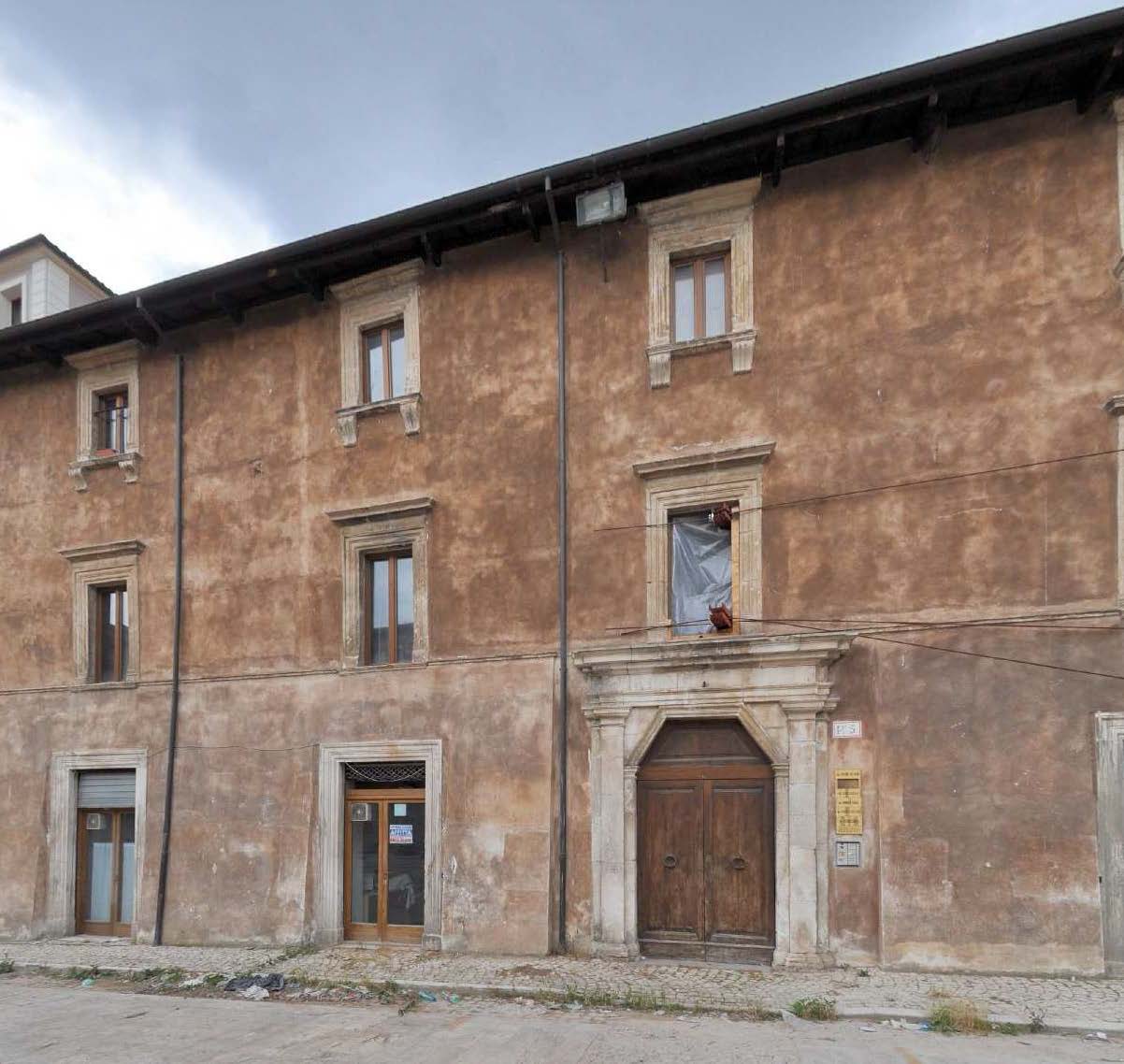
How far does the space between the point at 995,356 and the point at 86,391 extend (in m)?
13.4

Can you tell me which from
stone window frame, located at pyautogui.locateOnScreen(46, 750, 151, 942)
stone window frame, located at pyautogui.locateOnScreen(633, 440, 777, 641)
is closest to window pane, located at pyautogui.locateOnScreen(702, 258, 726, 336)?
stone window frame, located at pyautogui.locateOnScreen(633, 440, 777, 641)

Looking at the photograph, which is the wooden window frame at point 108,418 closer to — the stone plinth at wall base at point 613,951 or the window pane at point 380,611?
the window pane at point 380,611

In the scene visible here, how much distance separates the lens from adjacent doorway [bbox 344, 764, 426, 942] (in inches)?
494

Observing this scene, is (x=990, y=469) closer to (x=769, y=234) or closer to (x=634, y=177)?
(x=769, y=234)

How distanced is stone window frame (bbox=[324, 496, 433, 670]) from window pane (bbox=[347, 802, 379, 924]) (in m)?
2.10

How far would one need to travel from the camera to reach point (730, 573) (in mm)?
11430

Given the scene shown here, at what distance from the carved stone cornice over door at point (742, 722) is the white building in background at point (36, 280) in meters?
14.3

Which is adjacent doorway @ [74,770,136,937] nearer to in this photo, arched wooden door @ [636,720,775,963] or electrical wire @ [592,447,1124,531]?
arched wooden door @ [636,720,775,963]

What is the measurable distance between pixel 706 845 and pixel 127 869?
897 cm

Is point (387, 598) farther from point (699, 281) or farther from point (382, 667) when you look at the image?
point (699, 281)

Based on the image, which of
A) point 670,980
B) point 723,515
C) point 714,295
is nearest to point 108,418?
point 714,295

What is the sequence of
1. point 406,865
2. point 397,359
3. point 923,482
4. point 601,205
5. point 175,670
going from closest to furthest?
point 923,482 → point 601,205 → point 406,865 → point 397,359 → point 175,670

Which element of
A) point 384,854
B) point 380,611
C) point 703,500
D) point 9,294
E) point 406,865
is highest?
point 9,294

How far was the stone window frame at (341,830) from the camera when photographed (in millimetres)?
12141
